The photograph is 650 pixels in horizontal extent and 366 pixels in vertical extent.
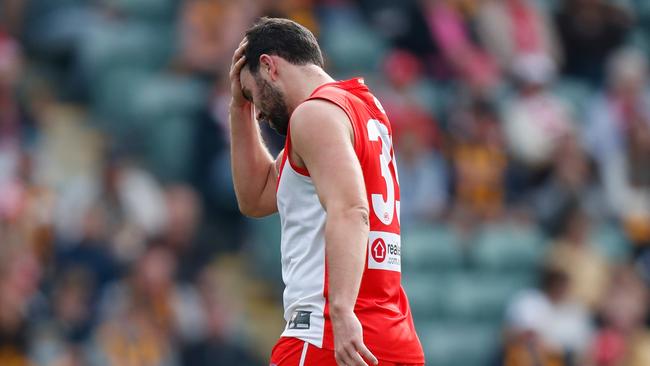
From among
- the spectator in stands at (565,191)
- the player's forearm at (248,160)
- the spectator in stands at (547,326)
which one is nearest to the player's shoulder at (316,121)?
the player's forearm at (248,160)

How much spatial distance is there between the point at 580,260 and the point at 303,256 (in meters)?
7.42

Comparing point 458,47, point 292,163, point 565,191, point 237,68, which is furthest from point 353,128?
point 458,47

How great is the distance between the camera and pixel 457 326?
11.4 metres

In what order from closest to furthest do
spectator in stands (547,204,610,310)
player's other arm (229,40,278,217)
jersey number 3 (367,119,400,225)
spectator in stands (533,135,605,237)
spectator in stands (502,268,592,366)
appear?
1. jersey number 3 (367,119,400,225)
2. player's other arm (229,40,278,217)
3. spectator in stands (502,268,592,366)
4. spectator in stands (547,204,610,310)
5. spectator in stands (533,135,605,237)

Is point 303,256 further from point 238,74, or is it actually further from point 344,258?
Answer: point 238,74

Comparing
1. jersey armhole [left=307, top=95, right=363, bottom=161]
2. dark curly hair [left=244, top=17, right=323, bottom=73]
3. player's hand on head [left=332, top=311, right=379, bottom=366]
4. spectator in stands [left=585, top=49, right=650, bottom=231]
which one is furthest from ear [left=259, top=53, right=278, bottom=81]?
spectator in stands [left=585, top=49, right=650, bottom=231]

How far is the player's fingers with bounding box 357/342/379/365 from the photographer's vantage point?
14.4 ft

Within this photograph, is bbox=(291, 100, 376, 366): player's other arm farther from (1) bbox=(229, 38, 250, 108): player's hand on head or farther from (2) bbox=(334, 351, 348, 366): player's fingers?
(1) bbox=(229, 38, 250, 108): player's hand on head

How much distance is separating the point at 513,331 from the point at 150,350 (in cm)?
293

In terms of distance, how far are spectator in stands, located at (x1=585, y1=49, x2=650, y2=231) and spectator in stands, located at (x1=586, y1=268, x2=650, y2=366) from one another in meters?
1.60

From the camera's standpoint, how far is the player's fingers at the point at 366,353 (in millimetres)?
4391

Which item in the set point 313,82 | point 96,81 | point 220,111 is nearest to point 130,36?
point 96,81

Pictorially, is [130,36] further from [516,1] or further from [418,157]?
[516,1]

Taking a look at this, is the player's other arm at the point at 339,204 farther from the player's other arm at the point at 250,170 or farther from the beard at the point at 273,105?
the player's other arm at the point at 250,170
